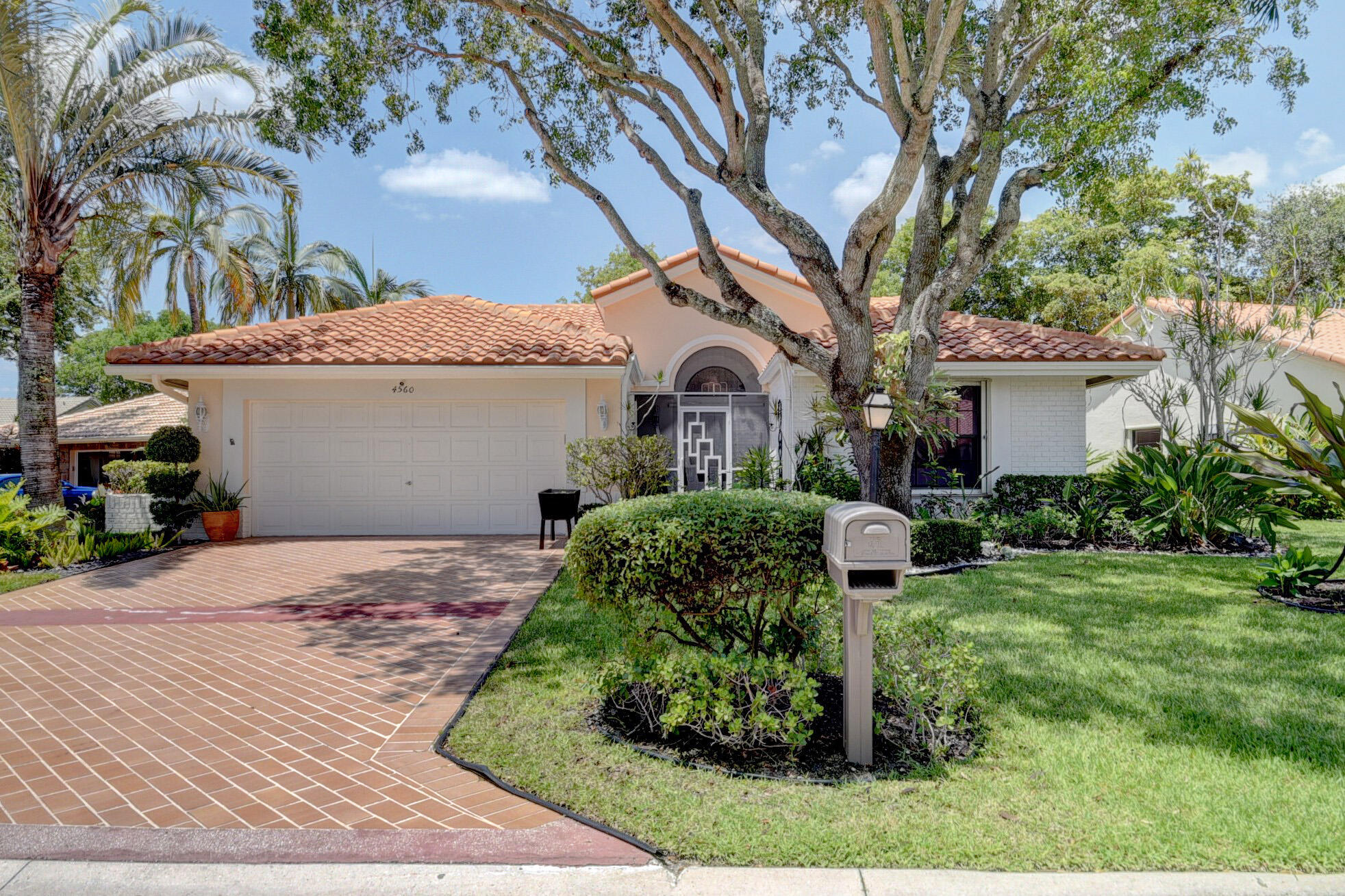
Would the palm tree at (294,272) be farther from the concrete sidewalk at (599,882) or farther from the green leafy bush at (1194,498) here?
the concrete sidewalk at (599,882)

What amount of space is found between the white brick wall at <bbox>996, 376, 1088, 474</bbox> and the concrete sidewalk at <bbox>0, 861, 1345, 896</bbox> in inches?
453

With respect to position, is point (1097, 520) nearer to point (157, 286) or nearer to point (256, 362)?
point (256, 362)

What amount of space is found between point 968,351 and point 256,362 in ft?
39.5

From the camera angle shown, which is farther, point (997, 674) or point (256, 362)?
point (256, 362)

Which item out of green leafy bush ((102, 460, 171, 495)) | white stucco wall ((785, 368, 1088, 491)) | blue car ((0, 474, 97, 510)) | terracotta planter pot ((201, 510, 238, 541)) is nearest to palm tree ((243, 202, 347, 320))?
blue car ((0, 474, 97, 510))

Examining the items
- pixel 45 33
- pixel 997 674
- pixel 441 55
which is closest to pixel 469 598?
pixel 997 674

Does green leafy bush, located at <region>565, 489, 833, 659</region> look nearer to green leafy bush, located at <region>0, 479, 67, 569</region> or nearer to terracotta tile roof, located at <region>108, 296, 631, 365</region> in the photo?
terracotta tile roof, located at <region>108, 296, 631, 365</region>

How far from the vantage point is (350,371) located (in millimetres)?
12914

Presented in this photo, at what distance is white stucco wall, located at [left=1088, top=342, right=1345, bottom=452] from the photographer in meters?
19.5

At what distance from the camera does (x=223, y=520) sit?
12828 mm

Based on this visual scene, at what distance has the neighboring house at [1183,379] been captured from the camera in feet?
63.0

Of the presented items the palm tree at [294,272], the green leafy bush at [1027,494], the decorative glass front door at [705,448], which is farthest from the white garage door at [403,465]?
the palm tree at [294,272]

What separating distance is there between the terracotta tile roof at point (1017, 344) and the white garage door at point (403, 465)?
19.0ft

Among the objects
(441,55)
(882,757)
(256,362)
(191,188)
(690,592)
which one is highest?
(441,55)
